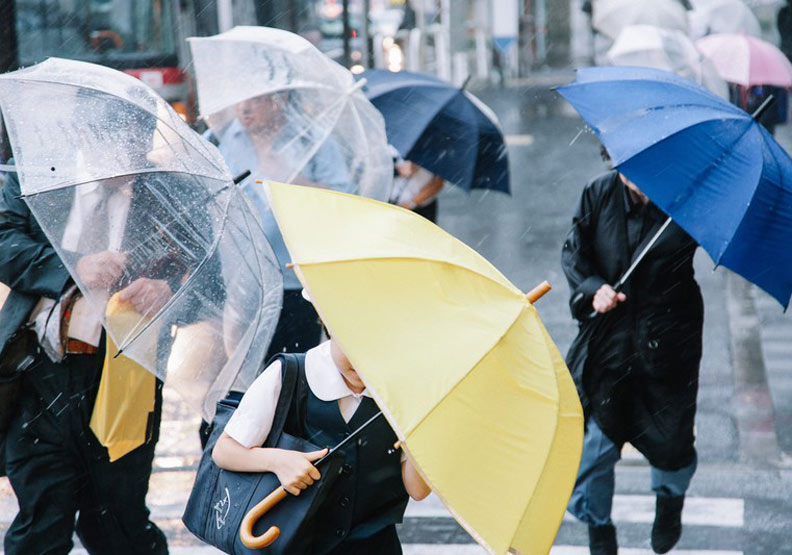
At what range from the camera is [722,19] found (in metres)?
15.1

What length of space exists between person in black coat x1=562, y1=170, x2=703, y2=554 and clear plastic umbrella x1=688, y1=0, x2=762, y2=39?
406 inches

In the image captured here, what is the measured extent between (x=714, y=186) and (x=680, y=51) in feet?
22.0

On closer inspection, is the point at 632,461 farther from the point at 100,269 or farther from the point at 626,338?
the point at 100,269

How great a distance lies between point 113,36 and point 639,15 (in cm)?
629

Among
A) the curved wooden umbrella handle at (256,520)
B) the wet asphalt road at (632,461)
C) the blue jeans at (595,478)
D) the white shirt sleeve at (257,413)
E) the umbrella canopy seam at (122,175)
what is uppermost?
the umbrella canopy seam at (122,175)

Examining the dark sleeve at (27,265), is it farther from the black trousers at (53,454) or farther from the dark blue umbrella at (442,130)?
the dark blue umbrella at (442,130)

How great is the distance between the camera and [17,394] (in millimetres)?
4465

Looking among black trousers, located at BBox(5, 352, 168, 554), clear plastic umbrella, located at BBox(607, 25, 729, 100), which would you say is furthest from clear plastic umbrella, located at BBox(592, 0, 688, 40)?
black trousers, located at BBox(5, 352, 168, 554)

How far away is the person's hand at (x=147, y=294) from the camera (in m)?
3.98

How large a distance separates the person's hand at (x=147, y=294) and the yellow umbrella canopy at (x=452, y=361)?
0.97m

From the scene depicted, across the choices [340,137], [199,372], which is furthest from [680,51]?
[199,372]

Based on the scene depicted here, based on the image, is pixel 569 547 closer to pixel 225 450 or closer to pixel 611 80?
pixel 611 80

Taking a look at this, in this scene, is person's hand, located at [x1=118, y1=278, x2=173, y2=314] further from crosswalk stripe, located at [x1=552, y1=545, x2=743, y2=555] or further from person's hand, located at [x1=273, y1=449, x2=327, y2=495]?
crosswalk stripe, located at [x1=552, y1=545, x2=743, y2=555]

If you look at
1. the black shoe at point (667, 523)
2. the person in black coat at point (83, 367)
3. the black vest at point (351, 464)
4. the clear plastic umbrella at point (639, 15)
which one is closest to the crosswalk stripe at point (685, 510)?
the black shoe at point (667, 523)
